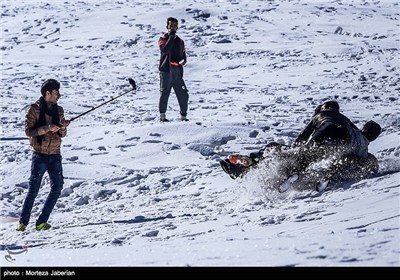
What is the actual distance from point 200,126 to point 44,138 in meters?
4.49

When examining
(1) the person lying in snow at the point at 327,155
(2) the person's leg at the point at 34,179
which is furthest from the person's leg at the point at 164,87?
(2) the person's leg at the point at 34,179

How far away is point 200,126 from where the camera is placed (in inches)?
452

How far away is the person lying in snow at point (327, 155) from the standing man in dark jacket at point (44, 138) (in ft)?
6.05

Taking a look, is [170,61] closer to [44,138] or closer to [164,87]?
[164,87]

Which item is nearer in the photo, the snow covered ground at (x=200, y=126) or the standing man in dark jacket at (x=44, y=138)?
the snow covered ground at (x=200, y=126)

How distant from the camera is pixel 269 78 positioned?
15703 millimetres

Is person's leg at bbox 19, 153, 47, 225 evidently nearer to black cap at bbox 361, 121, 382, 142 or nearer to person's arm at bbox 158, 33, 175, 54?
black cap at bbox 361, 121, 382, 142

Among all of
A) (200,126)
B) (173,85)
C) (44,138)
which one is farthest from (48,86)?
(173,85)

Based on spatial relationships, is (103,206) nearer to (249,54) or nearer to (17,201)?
(17,201)

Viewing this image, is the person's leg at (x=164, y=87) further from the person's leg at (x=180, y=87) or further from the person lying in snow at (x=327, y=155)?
the person lying in snow at (x=327, y=155)

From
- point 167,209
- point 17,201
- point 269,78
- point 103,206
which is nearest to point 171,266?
point 167,209

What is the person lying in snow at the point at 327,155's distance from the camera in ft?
24.5

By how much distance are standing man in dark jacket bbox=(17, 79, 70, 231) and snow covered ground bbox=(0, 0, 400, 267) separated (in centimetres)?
24

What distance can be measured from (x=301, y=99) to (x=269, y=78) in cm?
218
